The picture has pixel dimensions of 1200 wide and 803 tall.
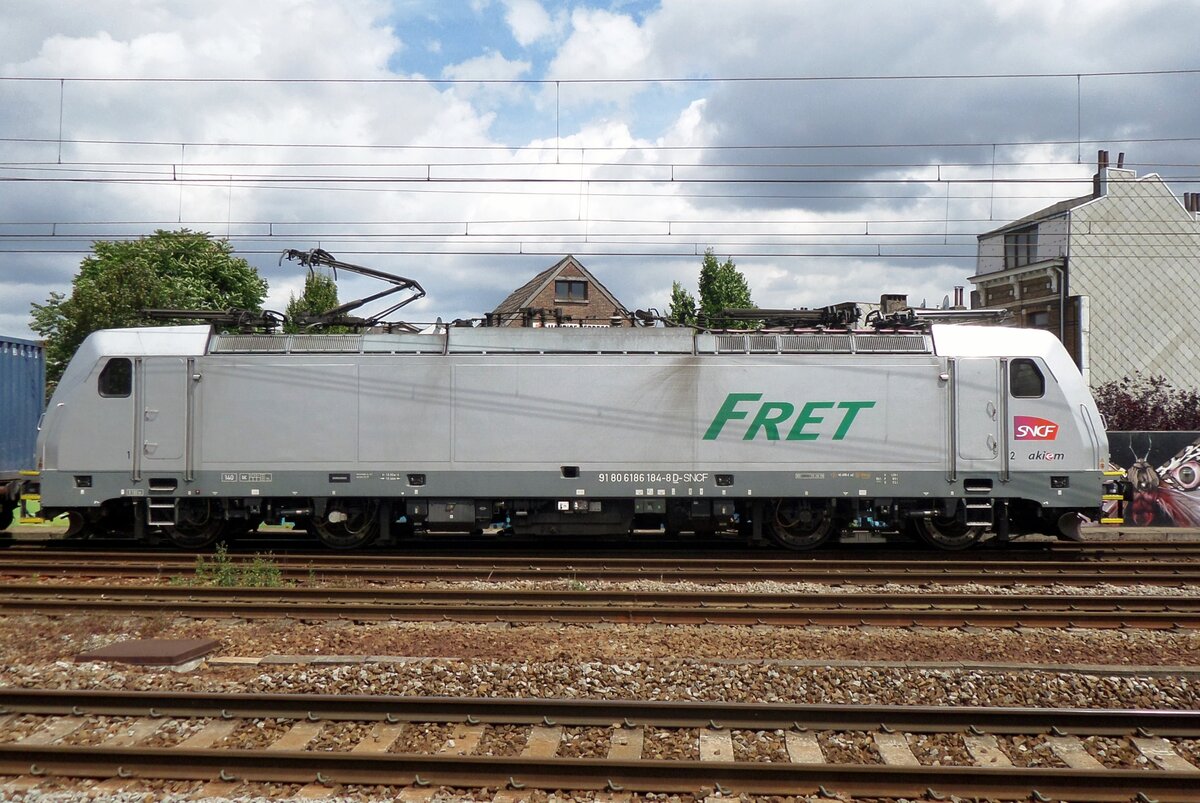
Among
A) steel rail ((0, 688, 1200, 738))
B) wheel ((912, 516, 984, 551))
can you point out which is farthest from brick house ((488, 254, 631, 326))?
steel rail ((0, 688, 1200, 738))

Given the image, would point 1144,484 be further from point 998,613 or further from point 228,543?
point 228,543

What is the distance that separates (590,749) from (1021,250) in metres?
34.6

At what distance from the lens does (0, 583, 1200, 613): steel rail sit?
33.6ft

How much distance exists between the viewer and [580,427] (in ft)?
43.8

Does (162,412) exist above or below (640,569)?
above

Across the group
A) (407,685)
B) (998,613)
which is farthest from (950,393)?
(407,685)

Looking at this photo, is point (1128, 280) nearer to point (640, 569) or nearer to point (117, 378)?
point (640, 569)

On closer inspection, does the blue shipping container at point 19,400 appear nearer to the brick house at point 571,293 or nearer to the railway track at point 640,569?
the railway track at point 640,569

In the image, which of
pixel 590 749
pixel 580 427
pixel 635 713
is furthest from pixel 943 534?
pixel 590 749

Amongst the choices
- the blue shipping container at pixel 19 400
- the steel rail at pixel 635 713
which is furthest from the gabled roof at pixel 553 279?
the steel rail at pixel 635 713

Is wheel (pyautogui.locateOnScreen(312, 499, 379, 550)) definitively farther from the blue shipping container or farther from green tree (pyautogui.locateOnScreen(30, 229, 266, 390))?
green tree (pyautogui.locateOnScreen(30, 229, 266, 390))

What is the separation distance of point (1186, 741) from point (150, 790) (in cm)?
706

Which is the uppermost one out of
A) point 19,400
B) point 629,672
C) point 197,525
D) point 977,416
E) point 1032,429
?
point 19,400

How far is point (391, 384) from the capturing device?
13484 millimetres
